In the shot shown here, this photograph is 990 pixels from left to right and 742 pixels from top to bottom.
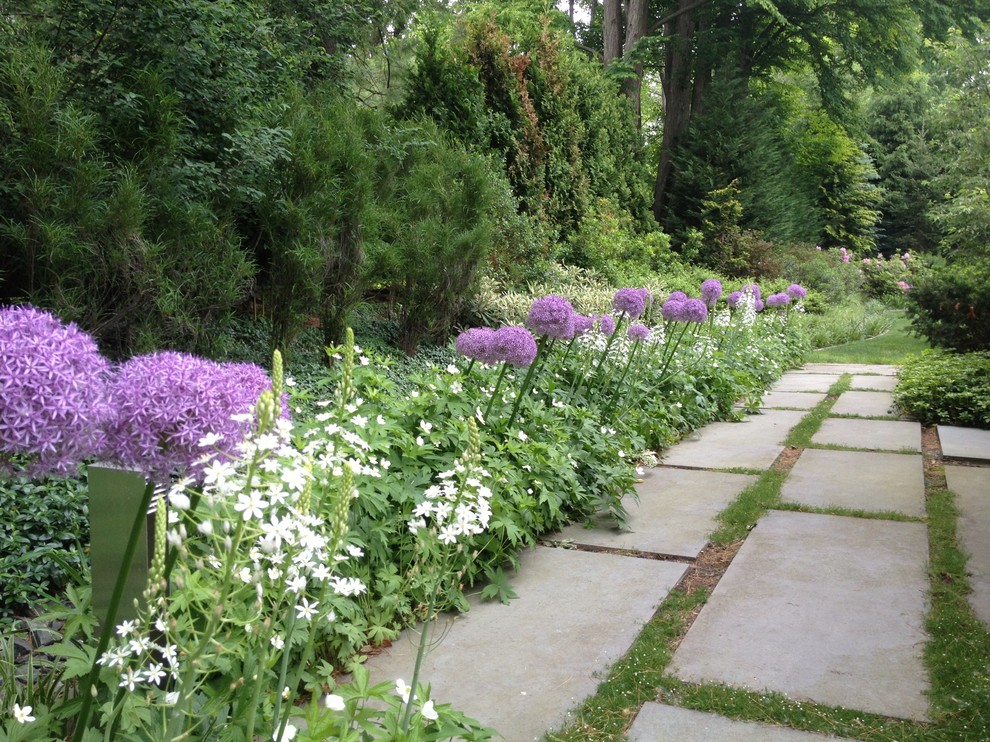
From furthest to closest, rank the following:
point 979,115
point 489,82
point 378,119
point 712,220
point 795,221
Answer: point 795,221 → point 712,220 → point 979,115 → point 489,82 → point 378,119

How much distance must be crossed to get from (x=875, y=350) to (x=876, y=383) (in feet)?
14.8

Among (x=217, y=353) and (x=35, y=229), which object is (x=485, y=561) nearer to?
(x=217, y=353)

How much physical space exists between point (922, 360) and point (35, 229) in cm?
711

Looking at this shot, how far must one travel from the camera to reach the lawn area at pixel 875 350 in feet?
36.0

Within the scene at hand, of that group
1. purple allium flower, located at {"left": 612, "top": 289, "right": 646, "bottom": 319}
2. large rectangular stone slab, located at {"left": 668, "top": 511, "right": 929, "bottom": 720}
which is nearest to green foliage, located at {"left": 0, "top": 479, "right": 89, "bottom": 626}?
large rectangular stone slab, located at {"left": 668, "top": 511, "right": 929, "bottom": 720}

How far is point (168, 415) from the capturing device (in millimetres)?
1195

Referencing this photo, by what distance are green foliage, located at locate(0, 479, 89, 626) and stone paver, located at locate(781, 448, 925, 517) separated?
3086 millimetres

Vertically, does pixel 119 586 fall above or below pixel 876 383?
above

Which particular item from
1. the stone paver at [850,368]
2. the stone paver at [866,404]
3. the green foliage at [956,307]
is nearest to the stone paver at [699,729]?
the stone paver at [866,404]

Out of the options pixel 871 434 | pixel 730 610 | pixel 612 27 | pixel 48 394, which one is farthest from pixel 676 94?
pixel 48 394

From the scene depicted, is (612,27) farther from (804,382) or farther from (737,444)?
(737,444)

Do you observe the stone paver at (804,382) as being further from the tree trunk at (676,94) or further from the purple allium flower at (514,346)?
the tree trunk at (676,94)

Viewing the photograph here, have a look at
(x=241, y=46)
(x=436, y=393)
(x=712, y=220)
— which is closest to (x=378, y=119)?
(x=241, y=46)

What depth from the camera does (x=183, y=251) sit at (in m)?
4.19
